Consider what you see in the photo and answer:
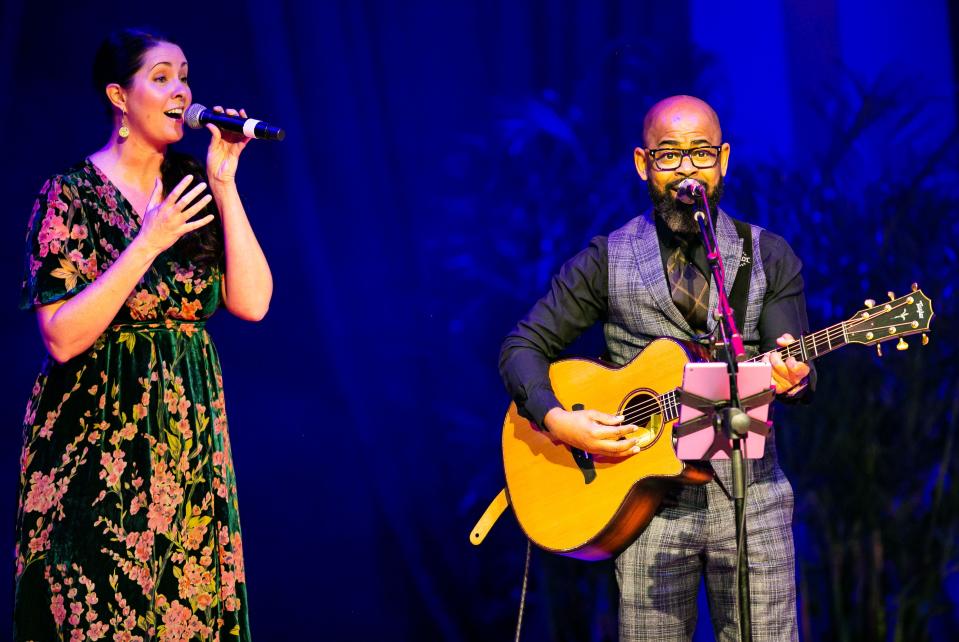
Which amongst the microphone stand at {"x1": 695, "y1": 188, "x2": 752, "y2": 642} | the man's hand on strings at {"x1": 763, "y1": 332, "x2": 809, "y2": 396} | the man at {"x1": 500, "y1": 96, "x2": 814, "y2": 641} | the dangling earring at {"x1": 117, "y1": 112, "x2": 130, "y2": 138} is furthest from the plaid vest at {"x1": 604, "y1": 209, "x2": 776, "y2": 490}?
the dangling earring at {"x1": 117, "y1": 112, "x2": 130, "y2": 138}

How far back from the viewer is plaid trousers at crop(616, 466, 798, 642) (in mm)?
2656

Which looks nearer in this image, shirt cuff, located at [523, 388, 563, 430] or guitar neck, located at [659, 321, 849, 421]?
guitar neck, located at [659, 321, 849, 421]

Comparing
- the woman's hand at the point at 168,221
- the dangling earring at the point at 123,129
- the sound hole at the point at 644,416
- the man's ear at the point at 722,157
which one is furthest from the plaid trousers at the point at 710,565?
the dangling earring at the point at 123,129

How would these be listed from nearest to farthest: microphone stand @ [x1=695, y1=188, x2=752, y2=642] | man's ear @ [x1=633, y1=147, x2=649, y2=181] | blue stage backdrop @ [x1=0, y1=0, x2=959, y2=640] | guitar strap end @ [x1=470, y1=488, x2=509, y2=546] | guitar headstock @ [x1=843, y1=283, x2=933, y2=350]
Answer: microphone stand @ [x1=695, y1=188, x2=752, y2=642] < guitar headstock @ [x1=843, y1=283, x2=933, y2=350] < man's ear @ [x1=633, y1=147, x2=649, y2=181] < guitar strap end @ [x1=470, y1=488, x2=509, y2=546] < blue stage backdrop @ [x1=0, y1=0, x2=959, y2=640]

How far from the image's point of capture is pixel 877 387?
4004mm

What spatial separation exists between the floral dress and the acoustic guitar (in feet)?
2.79

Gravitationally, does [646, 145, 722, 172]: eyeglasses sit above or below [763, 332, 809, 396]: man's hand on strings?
above

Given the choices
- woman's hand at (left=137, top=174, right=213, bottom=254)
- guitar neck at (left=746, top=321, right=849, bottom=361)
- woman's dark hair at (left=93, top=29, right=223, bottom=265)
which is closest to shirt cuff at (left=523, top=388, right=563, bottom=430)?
guitar neck at (left=746, top=321, right=849, bottom=361)

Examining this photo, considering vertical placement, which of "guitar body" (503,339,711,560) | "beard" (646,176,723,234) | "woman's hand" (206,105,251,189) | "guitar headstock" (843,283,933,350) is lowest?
"guitar body" (503,339,711,560)

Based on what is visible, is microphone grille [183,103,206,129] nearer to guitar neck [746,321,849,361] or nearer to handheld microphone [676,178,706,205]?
handheld microphone [676,178,706,205]

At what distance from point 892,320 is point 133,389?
5.87ft

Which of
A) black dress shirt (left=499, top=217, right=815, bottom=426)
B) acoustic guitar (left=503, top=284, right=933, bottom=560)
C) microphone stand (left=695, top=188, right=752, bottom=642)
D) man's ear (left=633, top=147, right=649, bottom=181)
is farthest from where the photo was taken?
man's ear (left=633, top=147, right=649, bottom=181)

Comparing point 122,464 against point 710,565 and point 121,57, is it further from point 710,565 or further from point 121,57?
point 710,565

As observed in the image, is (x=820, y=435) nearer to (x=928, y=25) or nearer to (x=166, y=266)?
(x=928, y=25)
